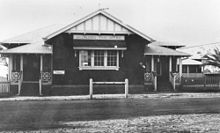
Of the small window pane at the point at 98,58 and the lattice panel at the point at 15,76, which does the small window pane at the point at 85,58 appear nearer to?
the small window pane at the point at 98,58

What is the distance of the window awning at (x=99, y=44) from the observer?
1073 inches

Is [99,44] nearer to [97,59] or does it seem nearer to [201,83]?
[97,59]

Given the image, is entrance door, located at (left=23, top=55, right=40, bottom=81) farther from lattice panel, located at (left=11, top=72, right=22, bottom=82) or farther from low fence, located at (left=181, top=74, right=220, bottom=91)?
low fence, located at (left=181, top=74, right=220, bottom=91)

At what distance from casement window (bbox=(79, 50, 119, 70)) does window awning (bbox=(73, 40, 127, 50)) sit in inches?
18.9

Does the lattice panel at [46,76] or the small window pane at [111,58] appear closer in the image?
the small window pane at [111,58]

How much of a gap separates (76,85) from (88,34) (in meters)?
3.61

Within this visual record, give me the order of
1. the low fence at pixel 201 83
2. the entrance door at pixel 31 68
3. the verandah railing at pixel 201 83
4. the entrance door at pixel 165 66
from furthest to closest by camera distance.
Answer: the entrance door at pixel 165 66
the verandah railing at pixel 201 83
the low fence at pixel 201 83
the entrance door at pixel 31 68

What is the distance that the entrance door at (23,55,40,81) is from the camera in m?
30.6

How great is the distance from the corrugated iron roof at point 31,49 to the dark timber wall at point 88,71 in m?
1.73

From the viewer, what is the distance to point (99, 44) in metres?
27.7

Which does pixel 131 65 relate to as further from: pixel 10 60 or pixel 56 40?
pixel 10 60

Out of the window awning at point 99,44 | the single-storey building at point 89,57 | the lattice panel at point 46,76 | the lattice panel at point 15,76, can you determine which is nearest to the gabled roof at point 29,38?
the single-storey building at point 89,57

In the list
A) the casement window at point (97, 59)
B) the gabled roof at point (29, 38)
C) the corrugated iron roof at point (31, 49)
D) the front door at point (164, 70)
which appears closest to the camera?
the casement window at point (97, 59)

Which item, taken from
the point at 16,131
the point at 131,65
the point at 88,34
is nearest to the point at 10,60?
the point at 88,34
